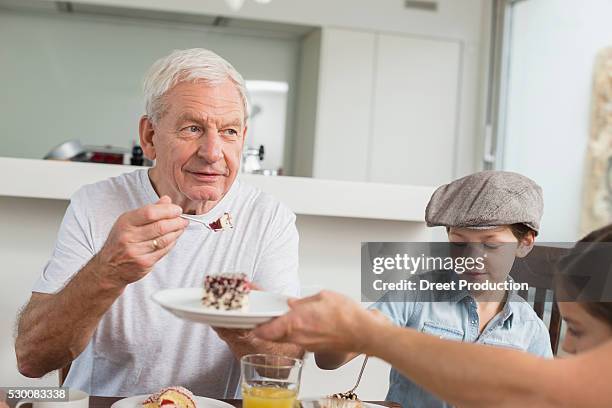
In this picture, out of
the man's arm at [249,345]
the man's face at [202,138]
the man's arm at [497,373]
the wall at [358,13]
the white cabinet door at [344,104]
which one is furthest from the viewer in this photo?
the white cabinet door at [344,104]

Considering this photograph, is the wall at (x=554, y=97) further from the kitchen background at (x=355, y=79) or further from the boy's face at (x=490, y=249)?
the boy's face at (x=490, y=249)

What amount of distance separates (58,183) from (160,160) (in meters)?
0.70

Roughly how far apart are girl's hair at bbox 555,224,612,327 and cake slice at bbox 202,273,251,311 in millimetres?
400

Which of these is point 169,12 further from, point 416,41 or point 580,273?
point 580,273

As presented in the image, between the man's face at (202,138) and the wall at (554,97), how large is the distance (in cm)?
272

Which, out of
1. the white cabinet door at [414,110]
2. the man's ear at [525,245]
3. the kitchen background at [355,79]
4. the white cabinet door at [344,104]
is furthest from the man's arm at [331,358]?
the white cabinet door at [414,110]

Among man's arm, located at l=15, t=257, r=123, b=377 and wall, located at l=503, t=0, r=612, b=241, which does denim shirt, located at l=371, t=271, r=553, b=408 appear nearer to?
man's arm, located at l=15, t=257, r=123, b=377

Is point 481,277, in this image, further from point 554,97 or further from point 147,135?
point 554,97

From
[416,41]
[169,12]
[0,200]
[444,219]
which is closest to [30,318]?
[444,219]

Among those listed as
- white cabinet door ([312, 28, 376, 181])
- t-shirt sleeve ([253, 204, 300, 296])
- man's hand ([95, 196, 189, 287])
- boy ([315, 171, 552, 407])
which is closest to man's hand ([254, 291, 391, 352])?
man's hand ([95, 196, 189, 287])

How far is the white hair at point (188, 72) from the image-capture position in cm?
159

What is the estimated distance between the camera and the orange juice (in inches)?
39.9

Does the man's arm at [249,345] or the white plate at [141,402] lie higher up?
the man's arm at [249,345]

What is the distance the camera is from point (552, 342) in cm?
162
